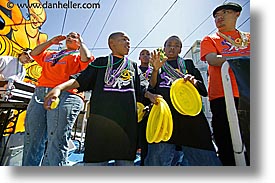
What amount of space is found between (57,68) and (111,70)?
0.34m

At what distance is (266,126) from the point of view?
8.05 ft

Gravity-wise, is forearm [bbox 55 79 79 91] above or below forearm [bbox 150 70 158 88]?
below

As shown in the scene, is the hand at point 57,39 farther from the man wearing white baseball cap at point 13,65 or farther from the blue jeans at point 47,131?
the blue jeans at point 47,131

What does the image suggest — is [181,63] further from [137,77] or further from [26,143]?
[26,143]

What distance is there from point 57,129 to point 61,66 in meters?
0.39

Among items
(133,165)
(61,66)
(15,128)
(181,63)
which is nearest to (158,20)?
(181,63)

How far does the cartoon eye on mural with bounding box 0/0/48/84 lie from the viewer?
2373 mm

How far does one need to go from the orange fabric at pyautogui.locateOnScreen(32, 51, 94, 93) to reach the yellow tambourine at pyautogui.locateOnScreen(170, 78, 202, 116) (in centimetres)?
56

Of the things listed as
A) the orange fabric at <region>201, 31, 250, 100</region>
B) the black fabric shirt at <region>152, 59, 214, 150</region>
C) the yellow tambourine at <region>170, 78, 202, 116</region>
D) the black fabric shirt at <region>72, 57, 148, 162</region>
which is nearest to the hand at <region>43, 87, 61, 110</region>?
the black fabric shirt at <region>72, 57, 148, 162</region>

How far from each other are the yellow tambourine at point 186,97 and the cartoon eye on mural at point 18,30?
2.82 feet

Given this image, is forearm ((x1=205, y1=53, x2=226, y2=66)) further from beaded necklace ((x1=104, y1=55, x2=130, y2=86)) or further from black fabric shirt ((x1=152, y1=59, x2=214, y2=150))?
beaded necklace ((x1=104, y1=55, x2=130, y2=86))

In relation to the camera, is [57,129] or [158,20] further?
[158,20]

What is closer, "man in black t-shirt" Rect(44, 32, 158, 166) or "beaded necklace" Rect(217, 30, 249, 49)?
"man in black t-shirt" Rect(44, 32, 158, 166)

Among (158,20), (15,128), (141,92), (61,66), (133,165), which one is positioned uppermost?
(158,20)
